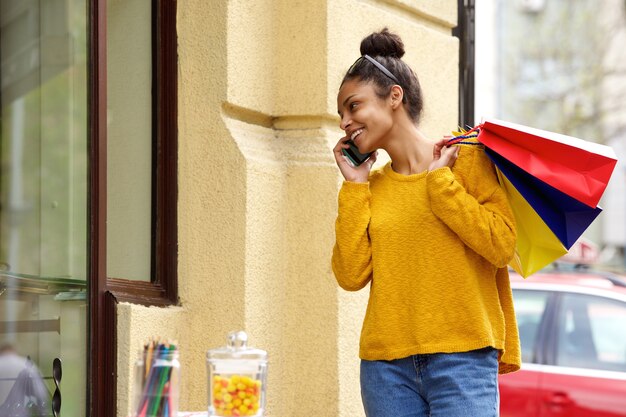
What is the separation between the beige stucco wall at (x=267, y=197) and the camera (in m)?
4.60

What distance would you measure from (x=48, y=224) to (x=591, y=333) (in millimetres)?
3698

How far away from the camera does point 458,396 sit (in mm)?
3232

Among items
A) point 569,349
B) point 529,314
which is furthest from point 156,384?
point 529,314

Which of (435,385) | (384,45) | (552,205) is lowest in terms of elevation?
(435,385)

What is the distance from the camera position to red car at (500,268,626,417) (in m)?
6.48

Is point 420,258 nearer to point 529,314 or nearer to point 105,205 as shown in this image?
point 105,205

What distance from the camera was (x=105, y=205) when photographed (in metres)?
4.34

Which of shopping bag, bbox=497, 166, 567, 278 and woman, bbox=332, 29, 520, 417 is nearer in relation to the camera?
woman, bbox=332, 29, 520, 417

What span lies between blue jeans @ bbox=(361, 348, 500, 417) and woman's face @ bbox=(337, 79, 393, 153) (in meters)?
0.67

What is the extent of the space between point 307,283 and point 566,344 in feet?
8.63

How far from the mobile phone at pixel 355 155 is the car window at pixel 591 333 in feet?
11.8

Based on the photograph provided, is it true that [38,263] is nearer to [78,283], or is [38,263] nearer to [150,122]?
[78,283]

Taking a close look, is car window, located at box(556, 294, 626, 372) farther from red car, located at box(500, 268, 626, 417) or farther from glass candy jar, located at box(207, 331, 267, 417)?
glass candy jar, located at box(207, 331, 267, 417)

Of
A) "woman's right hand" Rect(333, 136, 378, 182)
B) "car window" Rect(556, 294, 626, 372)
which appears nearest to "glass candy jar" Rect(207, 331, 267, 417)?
"woman's right hand" Rect(333, 136, 378, 182)
